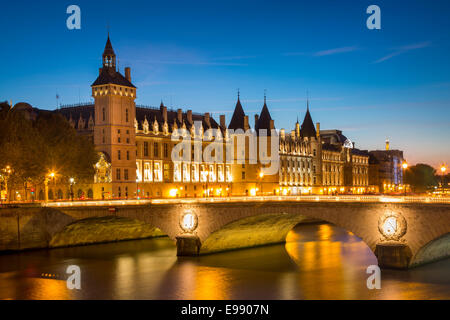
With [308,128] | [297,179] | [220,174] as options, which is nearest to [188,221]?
[220,174]

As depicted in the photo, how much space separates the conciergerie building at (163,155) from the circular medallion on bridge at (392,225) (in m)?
45.2

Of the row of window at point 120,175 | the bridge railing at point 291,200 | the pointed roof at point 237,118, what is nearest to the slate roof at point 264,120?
the pointed roof at point 237,118

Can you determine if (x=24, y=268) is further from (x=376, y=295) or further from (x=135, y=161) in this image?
(x=135, y=161)

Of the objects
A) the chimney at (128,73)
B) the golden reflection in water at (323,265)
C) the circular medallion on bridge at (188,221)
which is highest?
the chimney at (128,73)

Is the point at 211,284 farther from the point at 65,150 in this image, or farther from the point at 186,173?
the point at 186,173

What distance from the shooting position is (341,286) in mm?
49406

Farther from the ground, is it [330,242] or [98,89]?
[98,89]

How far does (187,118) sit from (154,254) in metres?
58.2

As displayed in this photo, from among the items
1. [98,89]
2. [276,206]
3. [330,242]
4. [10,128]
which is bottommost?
[330,242]

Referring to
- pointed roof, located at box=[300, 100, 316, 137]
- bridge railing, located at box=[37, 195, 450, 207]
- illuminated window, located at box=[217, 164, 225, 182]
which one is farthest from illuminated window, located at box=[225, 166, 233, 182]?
bridge railing, located at box=[37, 195, 450, 207]

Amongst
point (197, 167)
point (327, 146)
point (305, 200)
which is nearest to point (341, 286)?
point (305, 200)

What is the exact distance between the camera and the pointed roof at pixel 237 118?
445ft

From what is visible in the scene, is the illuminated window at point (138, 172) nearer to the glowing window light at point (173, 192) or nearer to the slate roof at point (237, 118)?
the glowing window light at point (173, 192)

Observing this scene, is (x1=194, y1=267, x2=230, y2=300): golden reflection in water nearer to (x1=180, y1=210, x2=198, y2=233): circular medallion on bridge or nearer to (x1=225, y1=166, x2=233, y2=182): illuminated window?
(x1=180, y1=210, x2=198, y2=233): circular medallion on bridge
